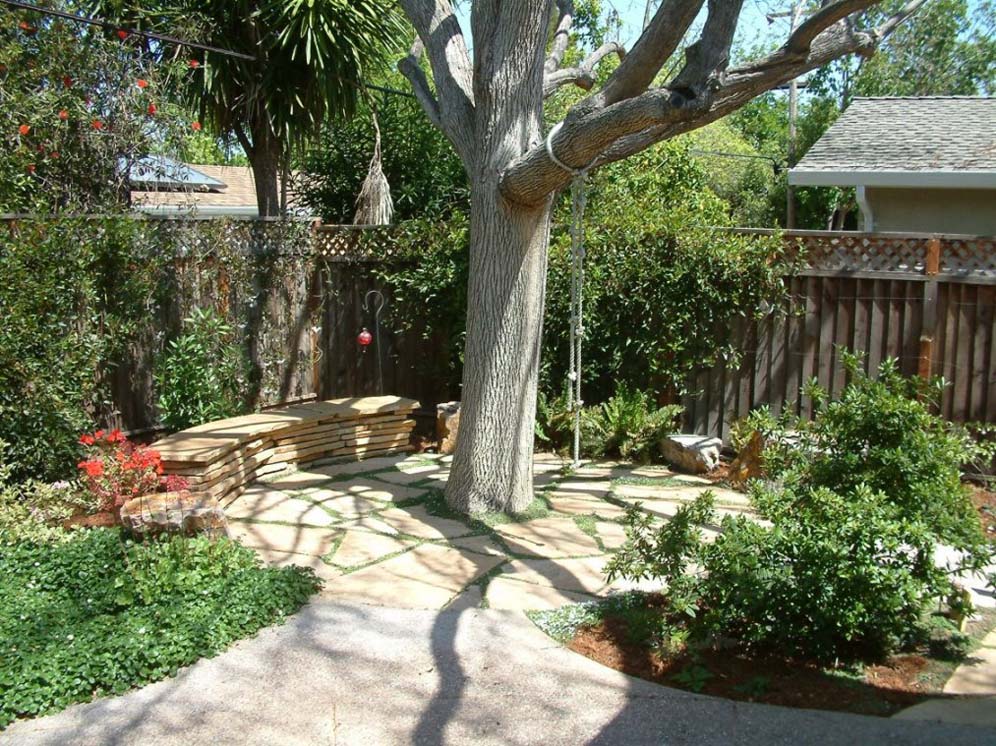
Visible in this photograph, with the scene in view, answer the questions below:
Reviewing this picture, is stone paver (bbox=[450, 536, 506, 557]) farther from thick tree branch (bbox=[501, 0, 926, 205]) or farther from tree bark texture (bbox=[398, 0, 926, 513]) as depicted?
thick tree branch (bbox=[501, 0, 926, 205])

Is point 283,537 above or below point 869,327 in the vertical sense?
below

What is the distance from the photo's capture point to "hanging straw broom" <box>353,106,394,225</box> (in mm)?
10219

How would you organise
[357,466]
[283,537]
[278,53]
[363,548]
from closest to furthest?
[363,548] → [283,537] → [357,466] → [278,53]

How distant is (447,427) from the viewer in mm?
8898

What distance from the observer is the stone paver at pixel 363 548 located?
5.95 m

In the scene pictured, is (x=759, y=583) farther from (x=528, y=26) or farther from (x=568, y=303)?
(x=568, y=303)

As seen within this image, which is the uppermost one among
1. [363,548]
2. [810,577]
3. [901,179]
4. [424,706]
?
[901,179]

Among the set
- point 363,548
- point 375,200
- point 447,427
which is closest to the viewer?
point 363,548

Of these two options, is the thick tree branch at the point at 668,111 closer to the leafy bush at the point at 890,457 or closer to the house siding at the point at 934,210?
the leafy bush at the point at 890,457

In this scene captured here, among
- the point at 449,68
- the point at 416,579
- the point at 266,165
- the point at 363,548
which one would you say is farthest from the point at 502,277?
the point at 266,165

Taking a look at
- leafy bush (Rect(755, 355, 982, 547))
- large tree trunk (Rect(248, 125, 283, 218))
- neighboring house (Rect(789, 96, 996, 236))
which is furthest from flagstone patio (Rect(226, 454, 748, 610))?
neighboring house (Rect(789, 96, 996, 236))

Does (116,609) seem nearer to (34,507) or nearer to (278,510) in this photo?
(34,507)

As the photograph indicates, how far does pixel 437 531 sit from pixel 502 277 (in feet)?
5.79

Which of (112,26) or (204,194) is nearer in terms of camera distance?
(112,26)
